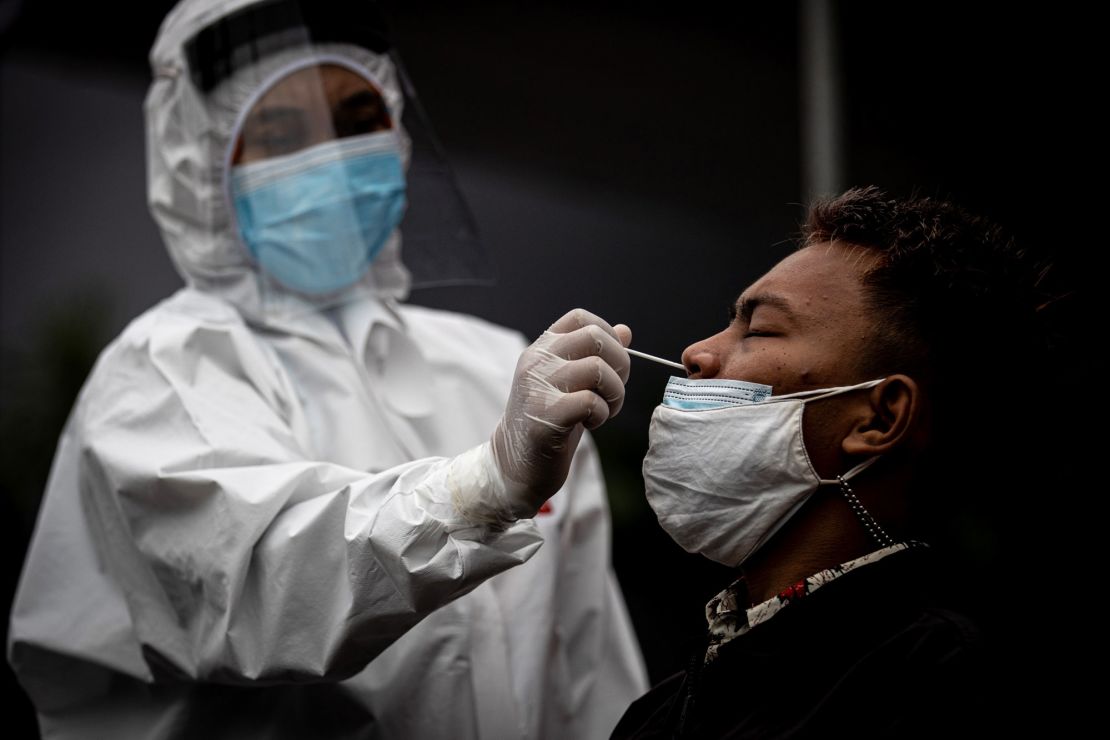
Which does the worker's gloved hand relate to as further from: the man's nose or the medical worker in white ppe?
the man's nose

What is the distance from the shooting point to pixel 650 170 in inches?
214

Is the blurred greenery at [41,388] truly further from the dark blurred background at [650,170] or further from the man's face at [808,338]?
the man's face at [808,338]

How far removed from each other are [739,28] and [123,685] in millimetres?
3344

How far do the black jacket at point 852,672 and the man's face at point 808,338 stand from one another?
205mm

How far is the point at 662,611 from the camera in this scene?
5977mm

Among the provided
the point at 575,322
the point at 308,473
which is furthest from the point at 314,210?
the point at 575,322

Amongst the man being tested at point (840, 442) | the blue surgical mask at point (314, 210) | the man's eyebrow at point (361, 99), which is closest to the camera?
the man being tested at point (840, 442)

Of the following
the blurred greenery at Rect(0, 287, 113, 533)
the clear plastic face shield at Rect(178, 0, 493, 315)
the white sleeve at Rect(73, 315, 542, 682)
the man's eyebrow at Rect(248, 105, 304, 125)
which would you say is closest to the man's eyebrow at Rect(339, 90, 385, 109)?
the clear plastic face shield at Rect(178, 0, 493, 315)

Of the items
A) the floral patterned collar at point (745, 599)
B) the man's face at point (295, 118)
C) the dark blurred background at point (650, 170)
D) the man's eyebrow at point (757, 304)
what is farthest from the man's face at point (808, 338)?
the dark blurred background at point (650, 170)

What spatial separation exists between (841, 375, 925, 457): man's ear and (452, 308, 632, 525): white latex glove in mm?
384

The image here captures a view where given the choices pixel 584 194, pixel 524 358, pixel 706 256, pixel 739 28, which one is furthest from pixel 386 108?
pixel 706 256

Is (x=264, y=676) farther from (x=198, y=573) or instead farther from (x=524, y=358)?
(x=524, y=358)

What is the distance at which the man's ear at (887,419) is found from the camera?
5.22ft

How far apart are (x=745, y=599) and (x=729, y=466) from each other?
0.93 feet
